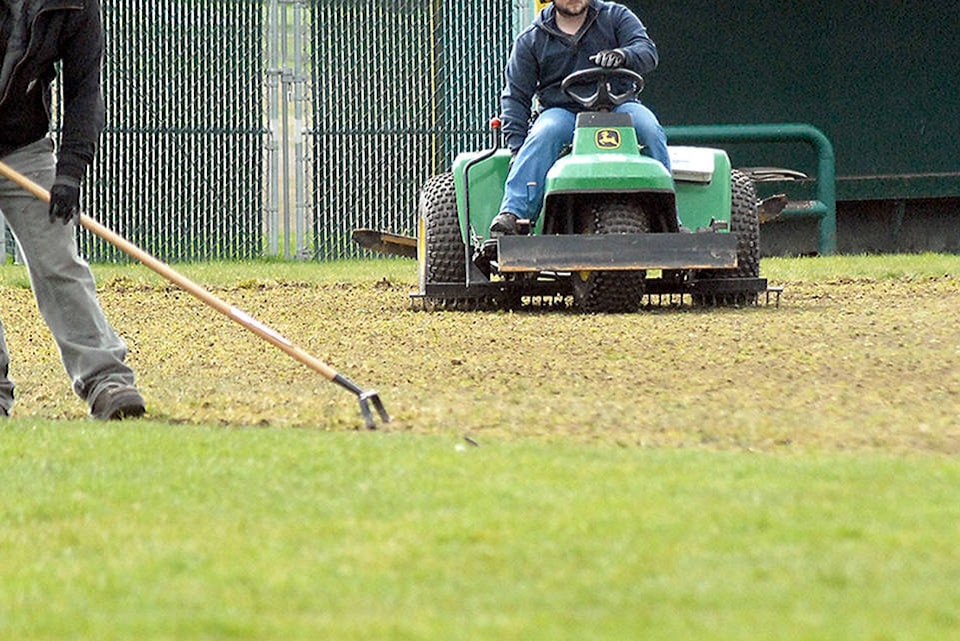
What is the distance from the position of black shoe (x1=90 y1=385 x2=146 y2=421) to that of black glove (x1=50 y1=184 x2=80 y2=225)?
1.86 ft

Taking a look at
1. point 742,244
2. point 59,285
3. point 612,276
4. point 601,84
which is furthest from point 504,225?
point 59,285

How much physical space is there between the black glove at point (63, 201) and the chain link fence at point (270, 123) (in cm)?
1100

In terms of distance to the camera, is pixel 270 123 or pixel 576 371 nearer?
pixel 576 371

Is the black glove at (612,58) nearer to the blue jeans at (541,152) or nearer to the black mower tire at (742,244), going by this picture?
the blue jeans at (541,152)

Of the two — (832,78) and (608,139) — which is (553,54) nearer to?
(608,139)

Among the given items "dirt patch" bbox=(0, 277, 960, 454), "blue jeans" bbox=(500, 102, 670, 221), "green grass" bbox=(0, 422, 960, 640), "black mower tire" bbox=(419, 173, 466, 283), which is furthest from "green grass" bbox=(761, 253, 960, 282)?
"green grass" bbox=(0, 422, 960, 640)

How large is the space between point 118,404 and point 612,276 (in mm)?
4504

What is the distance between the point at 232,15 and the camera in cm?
1755

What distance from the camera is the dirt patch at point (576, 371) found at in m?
5.71

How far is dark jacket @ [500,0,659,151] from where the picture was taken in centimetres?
1066

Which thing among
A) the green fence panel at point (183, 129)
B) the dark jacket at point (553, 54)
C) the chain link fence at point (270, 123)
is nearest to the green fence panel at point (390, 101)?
the chain link fence at point (270, 123)

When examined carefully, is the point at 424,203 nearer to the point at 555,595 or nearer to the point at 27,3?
the point at 27,3

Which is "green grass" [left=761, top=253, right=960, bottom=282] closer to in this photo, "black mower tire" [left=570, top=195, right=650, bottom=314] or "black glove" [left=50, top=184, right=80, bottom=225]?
"black mower tire" [left=570, top=195, right=650, bottom=314]

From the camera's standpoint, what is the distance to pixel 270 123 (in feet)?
57.7
